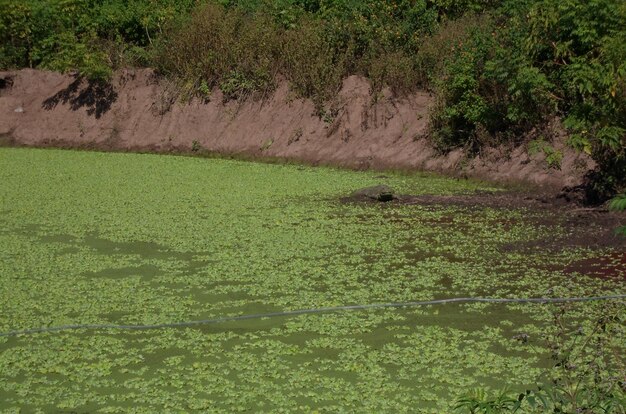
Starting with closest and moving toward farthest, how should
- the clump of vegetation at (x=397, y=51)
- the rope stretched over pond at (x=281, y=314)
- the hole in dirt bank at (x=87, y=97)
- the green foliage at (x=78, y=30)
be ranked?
the rope stretched over pond at (x=281, y=314)
the clump of vegetation at (x=397, y=51)
the hole in dirt bank at (x=87, y=97)
the green foliage at (x=78, y=30)

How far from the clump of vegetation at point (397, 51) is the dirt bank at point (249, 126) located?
13.5 inches

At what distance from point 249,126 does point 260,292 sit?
10160 mm

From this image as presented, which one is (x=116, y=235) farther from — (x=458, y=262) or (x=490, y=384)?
(x=490, y=384)

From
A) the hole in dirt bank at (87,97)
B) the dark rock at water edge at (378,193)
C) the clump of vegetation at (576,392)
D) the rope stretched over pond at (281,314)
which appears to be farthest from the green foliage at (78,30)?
the clump of vegetation at (576,392)

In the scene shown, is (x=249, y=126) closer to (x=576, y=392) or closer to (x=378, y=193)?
(x=378, y=193)

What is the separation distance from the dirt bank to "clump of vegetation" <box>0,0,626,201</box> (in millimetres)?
343

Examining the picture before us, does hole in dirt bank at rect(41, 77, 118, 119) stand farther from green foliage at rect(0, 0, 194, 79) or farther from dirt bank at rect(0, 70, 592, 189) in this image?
green foliage at rect(0, 0, 194, 79)

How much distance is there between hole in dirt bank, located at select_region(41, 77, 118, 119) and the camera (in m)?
19.9

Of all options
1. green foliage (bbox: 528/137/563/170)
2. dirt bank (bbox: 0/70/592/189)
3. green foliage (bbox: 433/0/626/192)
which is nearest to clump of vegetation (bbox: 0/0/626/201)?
green foliage (bbox: 433/0/626/192)

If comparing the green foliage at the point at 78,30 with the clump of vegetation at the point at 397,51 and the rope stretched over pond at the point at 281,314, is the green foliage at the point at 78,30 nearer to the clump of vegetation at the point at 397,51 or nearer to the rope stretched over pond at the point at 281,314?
the clump of vegetation at the point at 397,51

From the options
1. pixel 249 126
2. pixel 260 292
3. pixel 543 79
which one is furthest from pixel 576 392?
pixel 249 126

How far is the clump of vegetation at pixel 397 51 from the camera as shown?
1223 centimetres

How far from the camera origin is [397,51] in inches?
692

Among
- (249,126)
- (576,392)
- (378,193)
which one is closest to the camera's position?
(576,392)
